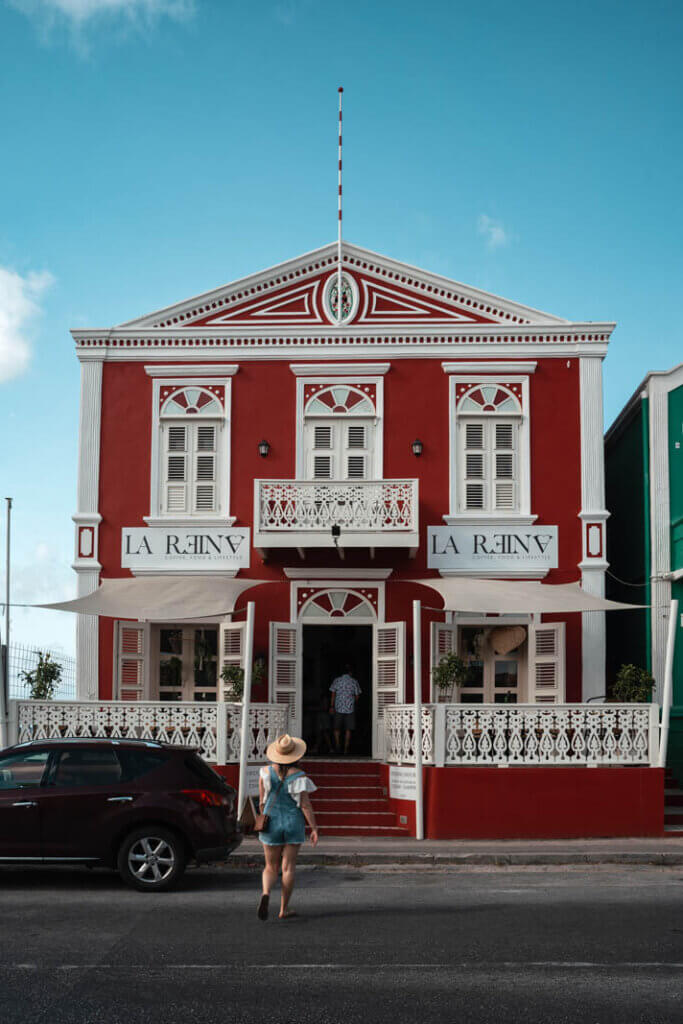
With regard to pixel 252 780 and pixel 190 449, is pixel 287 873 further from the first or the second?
pixel 190 449

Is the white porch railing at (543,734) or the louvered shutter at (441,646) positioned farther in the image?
the louvered shutter at (441,646)

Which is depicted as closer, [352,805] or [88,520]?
[352,805]

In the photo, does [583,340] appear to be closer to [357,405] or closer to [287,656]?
[357,405]

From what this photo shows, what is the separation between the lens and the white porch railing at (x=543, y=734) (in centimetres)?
1581

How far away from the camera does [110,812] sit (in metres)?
11.6

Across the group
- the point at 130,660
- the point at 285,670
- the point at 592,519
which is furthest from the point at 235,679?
the point at 592,519

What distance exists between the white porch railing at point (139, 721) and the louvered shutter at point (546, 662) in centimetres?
504

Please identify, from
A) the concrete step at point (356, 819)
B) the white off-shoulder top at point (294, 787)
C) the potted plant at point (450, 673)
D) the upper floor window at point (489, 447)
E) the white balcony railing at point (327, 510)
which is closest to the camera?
the white off-shoulder top at point (294, 787)

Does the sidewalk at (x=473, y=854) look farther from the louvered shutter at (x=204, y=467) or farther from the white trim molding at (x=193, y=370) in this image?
the white trim molding at (x=193, y=370)

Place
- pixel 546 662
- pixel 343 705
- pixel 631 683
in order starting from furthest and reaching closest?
pixel 343 705, pixel 546 662, pixel 631 683

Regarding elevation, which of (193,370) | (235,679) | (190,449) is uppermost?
(193,370)

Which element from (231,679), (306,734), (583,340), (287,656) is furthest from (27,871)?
(583,340)

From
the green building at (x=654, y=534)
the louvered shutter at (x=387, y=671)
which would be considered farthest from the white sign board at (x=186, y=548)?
the green building at (x=654, y=534)

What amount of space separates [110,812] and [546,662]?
30.4 ft
